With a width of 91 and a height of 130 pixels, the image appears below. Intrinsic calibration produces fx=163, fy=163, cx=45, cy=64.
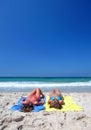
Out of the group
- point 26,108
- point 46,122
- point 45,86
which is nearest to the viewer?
point 46,122

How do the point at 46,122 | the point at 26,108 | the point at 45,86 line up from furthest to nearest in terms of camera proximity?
the point at 45,86 → the point at 26,108 → the point at 46,122

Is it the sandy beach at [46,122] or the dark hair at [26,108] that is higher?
the dark hair at [26,108]

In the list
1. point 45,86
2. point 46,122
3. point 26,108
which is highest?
point 45,86

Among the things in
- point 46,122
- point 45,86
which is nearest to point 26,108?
point 46,122

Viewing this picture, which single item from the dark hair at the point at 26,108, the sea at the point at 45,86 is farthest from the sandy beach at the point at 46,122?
the sea at the point at 45,86

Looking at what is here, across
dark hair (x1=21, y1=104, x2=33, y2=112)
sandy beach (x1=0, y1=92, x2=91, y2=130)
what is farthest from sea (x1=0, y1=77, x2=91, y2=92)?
sandy beach (x1=0, y1=92, x2=91, y2=130)

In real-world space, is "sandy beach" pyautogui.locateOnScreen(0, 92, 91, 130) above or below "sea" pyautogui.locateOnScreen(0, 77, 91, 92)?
below

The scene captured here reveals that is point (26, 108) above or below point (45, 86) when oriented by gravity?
below

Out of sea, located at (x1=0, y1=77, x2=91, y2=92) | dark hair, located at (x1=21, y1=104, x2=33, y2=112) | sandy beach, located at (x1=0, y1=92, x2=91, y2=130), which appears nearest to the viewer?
sandy beach, located at (x1=0, y1=92, x2=91, y2=130)

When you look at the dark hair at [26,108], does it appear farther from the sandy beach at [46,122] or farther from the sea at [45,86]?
the sea at [45,86]

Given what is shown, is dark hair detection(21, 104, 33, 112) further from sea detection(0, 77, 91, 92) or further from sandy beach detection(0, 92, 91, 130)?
sea detection(0, 77, 91, 92)

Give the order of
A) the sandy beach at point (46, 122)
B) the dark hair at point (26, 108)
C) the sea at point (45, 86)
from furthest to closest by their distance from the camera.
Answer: the sea at point (45, 86), the dark hair at point (26, 108), the sandy beach at point (46, 122)

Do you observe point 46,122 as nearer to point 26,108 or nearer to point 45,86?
point 26,108

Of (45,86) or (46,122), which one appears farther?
(45,86)
